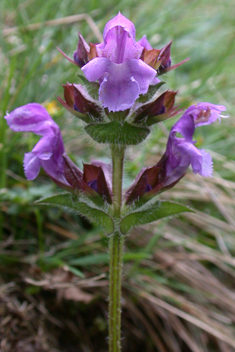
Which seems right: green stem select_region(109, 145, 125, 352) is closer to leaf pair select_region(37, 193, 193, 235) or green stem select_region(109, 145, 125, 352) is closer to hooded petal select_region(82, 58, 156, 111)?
leaf pair select_region(37, 193, 193, 235)

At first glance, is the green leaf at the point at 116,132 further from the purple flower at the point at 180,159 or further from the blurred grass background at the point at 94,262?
the blurred grass background at the point at 94,262

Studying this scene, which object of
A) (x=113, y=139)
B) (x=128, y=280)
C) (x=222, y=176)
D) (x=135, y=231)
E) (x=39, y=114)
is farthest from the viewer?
(x=222, y=176)

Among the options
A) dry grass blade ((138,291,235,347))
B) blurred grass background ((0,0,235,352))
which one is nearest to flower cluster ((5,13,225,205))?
blurred grass background ((0,0,235,352))

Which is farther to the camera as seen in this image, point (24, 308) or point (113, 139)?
point (24, 308)

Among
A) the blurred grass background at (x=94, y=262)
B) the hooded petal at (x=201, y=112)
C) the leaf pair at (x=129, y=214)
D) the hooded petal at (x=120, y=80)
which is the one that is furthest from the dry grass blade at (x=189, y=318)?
the hooded petal at (x=120, y=80)

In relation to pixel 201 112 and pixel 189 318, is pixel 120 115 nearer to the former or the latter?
pixel 201 112

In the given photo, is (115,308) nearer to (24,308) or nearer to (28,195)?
(24,308)

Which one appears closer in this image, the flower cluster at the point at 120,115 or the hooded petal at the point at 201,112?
the flower cluster at the point at 120,115

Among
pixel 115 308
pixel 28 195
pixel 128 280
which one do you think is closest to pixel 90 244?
pixel 128 280

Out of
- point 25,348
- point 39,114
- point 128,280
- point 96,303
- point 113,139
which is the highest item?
point 39,114
